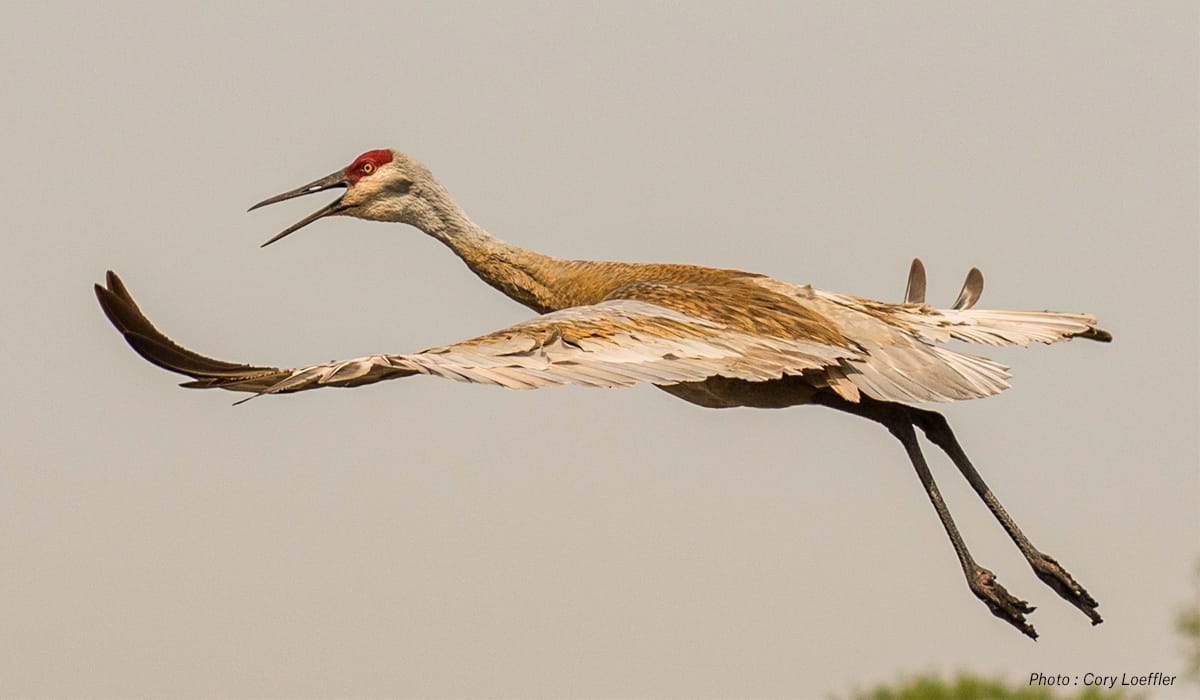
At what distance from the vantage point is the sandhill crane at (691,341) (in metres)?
7.57

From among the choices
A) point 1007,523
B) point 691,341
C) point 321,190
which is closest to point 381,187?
point 321,190

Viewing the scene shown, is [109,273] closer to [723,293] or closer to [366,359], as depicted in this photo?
[366,359]

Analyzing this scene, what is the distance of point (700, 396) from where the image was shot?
9.53 meters

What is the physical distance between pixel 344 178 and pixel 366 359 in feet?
11.8

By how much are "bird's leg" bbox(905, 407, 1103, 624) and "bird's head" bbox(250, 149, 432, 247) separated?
9.42 ft

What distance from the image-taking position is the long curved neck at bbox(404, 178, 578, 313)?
1008cm

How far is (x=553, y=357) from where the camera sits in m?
7.72

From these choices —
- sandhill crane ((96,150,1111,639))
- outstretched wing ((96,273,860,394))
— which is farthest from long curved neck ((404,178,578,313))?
outstretched wing ((96,273,860,394))

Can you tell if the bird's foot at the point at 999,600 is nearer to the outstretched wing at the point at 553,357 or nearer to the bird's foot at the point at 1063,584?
the bird's foot at the point at 1063,584

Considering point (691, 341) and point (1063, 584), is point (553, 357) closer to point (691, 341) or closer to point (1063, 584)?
point (691, 341)

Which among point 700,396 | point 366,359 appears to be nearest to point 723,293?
point 700,396

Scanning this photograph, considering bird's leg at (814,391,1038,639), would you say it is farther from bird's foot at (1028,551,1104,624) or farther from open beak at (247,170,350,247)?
open beak at (247,170,350,247)

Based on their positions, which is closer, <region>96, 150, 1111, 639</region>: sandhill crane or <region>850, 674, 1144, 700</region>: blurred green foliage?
<region>96, 150, 1111, 639</region>: sandhill crane

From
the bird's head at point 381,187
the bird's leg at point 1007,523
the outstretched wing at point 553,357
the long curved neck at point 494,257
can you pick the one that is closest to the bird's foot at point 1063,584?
the bird's leg at point 1007,523
